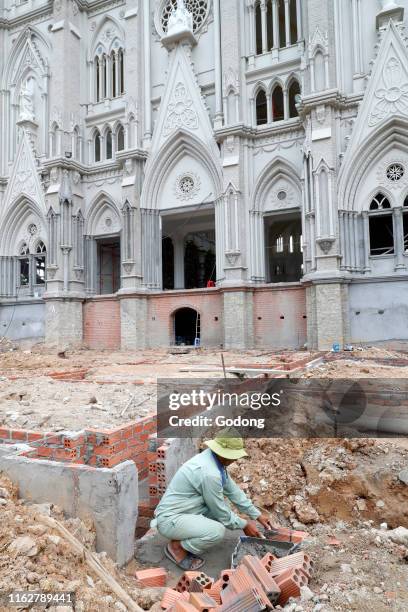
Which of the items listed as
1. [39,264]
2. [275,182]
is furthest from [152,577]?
[39,264]

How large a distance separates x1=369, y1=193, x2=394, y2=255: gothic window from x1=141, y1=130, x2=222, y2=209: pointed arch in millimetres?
7527

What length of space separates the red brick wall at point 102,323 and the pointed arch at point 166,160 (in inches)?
199

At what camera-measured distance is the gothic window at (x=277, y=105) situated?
62.1 feet

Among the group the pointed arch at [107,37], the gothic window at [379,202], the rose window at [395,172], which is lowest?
the gothic window at [379,202]

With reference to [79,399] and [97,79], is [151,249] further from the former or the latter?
[79,399]

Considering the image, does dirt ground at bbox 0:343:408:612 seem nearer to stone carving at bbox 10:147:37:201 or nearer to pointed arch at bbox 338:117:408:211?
pointed arch at bbox 338:117:408:211

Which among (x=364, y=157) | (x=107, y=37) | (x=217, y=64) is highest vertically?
(x=107, y=37)

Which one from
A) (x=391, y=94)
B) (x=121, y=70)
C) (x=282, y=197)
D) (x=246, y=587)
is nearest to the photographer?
(x=246, y=587)

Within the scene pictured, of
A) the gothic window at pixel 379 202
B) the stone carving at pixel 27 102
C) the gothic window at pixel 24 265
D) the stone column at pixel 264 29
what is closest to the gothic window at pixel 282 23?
the stone column at pixel 264 29

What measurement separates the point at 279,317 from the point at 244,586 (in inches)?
569

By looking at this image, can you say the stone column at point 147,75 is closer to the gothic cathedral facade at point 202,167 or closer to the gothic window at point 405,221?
the gothic cathedral facade at point 202,167

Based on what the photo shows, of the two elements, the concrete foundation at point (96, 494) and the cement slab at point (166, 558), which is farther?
the cement slab at point (166, 558)

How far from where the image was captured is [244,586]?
2.77m

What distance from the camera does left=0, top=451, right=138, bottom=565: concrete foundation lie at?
3379mm
